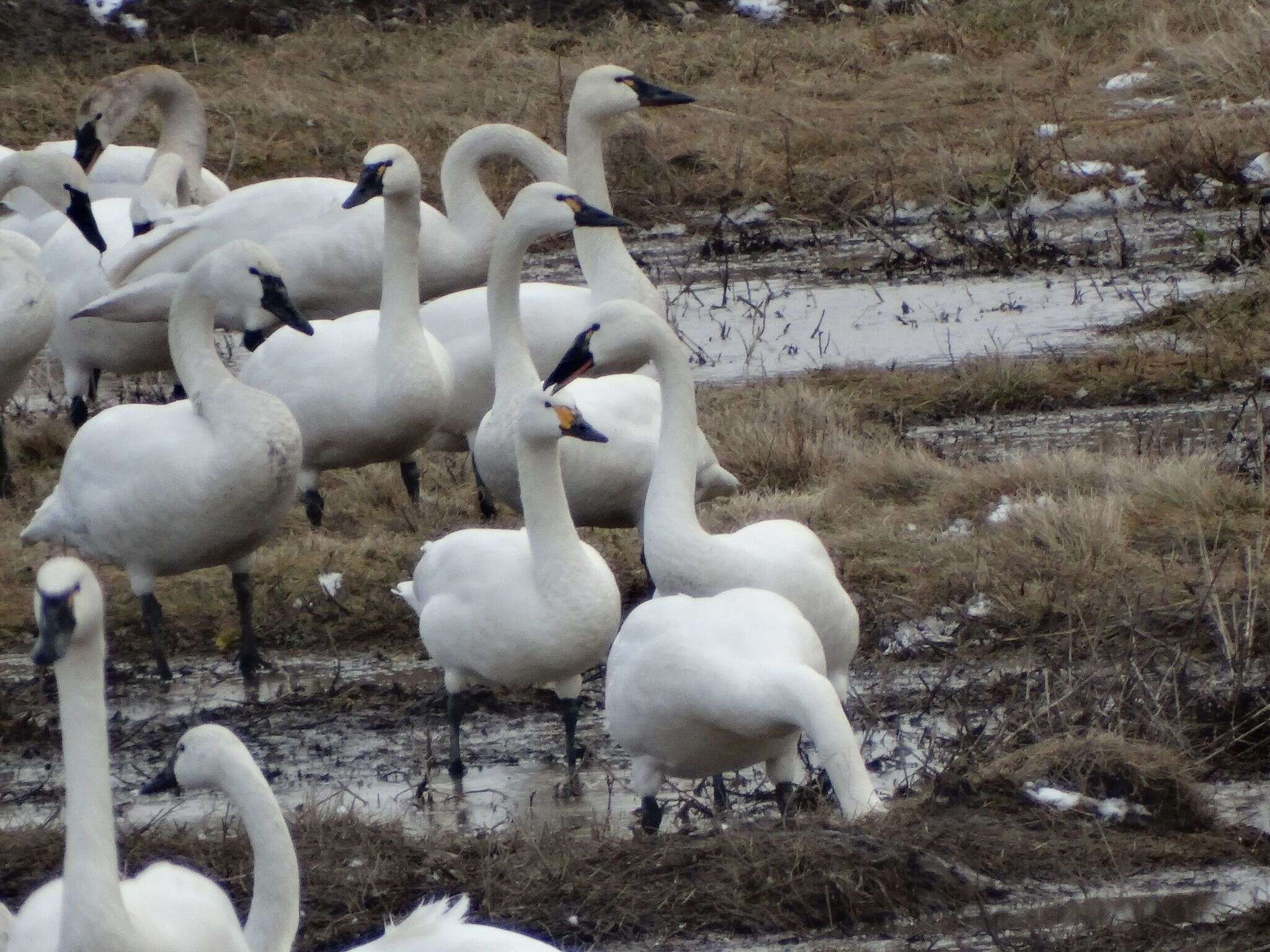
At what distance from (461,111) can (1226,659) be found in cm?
1189

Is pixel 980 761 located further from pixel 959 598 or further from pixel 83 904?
pixel 83 904

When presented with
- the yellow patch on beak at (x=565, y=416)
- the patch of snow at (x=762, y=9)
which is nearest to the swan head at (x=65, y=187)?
the yellow patch on beak at (x=565, y=416)

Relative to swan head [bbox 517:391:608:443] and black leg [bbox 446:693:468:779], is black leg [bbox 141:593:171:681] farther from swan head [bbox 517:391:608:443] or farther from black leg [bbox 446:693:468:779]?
swan head [bbox 517:391:608:443]

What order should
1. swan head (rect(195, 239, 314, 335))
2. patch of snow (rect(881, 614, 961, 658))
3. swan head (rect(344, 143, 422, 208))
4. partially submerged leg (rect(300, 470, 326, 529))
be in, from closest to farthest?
1. patch of snow (rect(881, 614, 961, 658))
2. swan head (rect(195, 239, 314, 335))
3. partially submerged leg (rect(300, 470, 326, 529))
4. swan head (rect(344, 143, 422, 208))

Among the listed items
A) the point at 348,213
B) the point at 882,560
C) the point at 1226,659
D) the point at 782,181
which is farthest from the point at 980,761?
the point at 782,181

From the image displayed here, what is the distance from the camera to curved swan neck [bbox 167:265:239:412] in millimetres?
6906

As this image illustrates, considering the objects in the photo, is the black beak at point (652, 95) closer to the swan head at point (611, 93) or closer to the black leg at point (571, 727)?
the swan head at point (611, 93)

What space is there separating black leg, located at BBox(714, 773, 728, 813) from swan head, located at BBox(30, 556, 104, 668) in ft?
6.67

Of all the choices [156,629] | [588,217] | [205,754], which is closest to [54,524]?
→ [156,629]

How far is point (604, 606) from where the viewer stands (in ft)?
19.2

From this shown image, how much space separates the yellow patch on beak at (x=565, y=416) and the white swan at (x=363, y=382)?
2.09 metres

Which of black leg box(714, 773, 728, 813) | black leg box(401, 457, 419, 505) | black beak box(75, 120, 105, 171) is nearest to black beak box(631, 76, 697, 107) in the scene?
black leg box(401, 457, 419, 505)

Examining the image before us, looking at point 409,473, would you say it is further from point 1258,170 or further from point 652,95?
point 1258,170

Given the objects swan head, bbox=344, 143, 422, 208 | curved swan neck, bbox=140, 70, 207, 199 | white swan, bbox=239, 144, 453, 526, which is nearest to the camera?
white swan, bbox=239, 144, 453, 526
